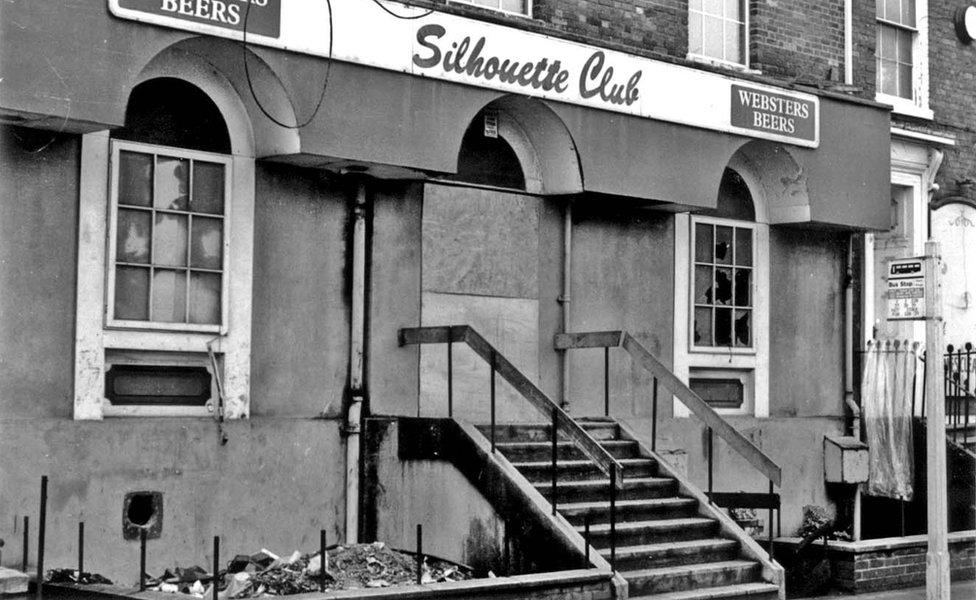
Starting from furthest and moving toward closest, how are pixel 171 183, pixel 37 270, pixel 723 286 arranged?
pixel 723 286
pixel 171 183
pixel 37 270

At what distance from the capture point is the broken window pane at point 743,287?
15062 millimetres

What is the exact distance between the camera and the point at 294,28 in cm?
1079

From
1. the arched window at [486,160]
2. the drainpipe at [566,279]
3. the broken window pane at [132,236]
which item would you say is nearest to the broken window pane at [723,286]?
the drainpipe at [566,279]

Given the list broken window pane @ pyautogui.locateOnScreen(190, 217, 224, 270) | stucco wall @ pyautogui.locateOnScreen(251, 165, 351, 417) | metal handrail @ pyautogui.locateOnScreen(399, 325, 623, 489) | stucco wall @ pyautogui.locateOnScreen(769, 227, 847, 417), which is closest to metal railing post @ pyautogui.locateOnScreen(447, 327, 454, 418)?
metal handrail @ pyautogui.locateOnScreen(399, 325, 623, 489)

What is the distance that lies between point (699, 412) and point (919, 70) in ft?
23.7

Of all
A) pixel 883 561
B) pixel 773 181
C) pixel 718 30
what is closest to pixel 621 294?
pixel 773 181

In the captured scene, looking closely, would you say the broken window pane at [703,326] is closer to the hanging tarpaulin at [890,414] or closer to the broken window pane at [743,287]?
the broken window pane at [743,287]

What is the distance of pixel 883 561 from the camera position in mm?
13680

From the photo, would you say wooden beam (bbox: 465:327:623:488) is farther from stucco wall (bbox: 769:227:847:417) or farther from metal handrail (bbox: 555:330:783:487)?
stucco wall (bbox: 769:227:847:417)

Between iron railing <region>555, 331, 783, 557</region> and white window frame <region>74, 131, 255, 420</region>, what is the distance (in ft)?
11.1

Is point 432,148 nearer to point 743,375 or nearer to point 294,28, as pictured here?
point 294,28

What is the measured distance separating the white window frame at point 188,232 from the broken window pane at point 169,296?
0.06 metres

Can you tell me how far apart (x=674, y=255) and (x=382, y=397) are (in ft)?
12.9

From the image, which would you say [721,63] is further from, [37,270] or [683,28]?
[37,270]
